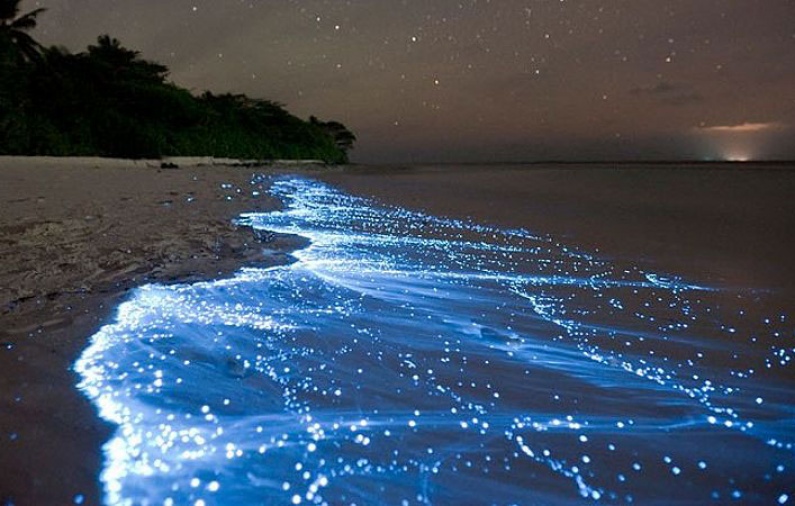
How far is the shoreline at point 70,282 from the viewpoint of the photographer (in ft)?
3.63

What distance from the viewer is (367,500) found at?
1.03 meters

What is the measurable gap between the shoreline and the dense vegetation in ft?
42.7

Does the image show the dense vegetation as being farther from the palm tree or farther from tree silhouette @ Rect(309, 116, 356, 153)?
tree silhouette @ Rect(309, 116, 356, 153)

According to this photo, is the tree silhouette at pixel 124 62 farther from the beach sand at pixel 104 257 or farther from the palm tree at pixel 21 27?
the beach sand at pixel 104 257

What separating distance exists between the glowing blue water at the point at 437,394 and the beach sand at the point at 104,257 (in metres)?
0.11

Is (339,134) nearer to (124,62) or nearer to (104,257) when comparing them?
(124,62)

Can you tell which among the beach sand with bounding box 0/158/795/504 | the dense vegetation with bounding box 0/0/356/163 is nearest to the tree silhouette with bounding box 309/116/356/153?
the dense vegetation with bounding box 0/0/356/163

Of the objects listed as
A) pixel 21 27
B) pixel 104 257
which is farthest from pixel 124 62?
pixel 104 257

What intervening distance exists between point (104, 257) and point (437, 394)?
2.52 meters

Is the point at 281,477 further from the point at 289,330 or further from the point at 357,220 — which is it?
the point at 357,220

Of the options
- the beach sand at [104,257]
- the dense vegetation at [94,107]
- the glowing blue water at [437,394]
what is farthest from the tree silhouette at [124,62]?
the glowing blue water at [437,394]

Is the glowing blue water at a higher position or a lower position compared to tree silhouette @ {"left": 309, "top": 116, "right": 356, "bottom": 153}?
lower

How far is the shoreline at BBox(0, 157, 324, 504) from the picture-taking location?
3.63 ft

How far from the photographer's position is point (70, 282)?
2477 millimetres
